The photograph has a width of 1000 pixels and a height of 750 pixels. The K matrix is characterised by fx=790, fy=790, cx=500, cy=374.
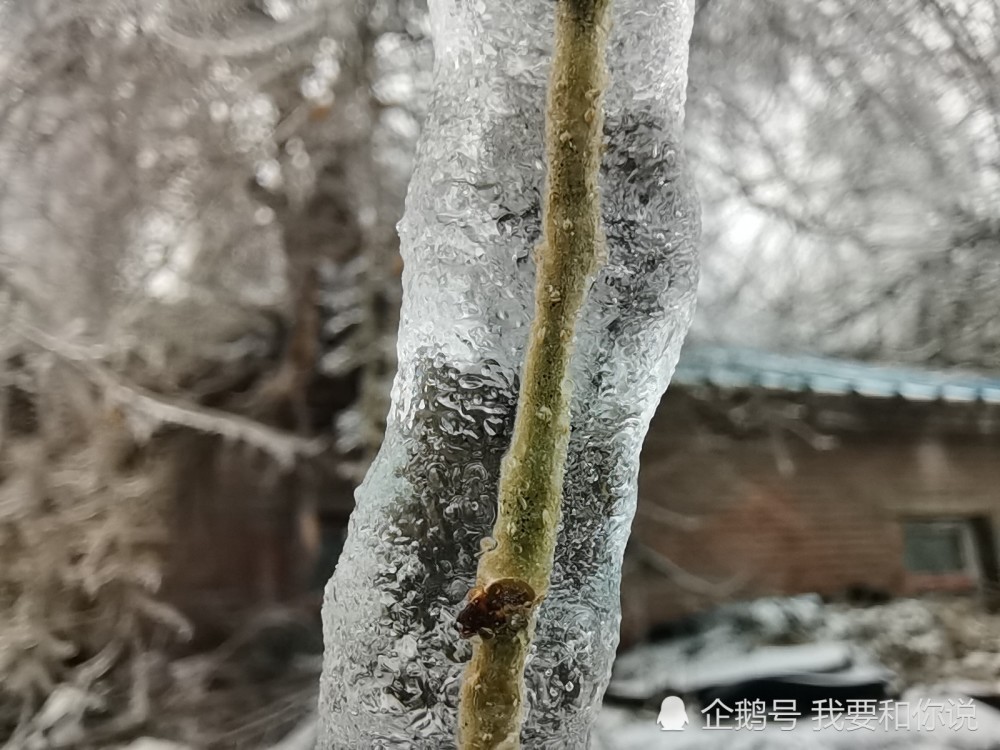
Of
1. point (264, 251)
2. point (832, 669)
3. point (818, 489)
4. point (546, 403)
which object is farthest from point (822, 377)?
point (546, 403)

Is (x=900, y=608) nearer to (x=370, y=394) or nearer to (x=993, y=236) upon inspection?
(x=993, y=236)

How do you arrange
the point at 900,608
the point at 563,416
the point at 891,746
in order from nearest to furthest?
1. the point at 563,416
2. the point at 891,746
3. the point at 900,608

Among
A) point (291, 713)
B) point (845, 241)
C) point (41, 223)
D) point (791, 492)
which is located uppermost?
point (845, 241)

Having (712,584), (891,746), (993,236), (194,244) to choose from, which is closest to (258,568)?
(194,244)

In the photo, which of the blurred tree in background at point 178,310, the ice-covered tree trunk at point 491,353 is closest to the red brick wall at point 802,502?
the blurred tree in background at point 178,310

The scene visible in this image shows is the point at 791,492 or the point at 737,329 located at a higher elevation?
the point at 737,329

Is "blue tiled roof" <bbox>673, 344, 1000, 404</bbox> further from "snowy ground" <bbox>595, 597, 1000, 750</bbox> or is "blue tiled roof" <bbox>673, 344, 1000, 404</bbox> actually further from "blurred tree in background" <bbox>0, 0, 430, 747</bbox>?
"blurred tree in background" <bbox>0, 0, 430, 747</bbox>

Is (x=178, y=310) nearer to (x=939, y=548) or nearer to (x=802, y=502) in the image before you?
(x=802, y=502)
